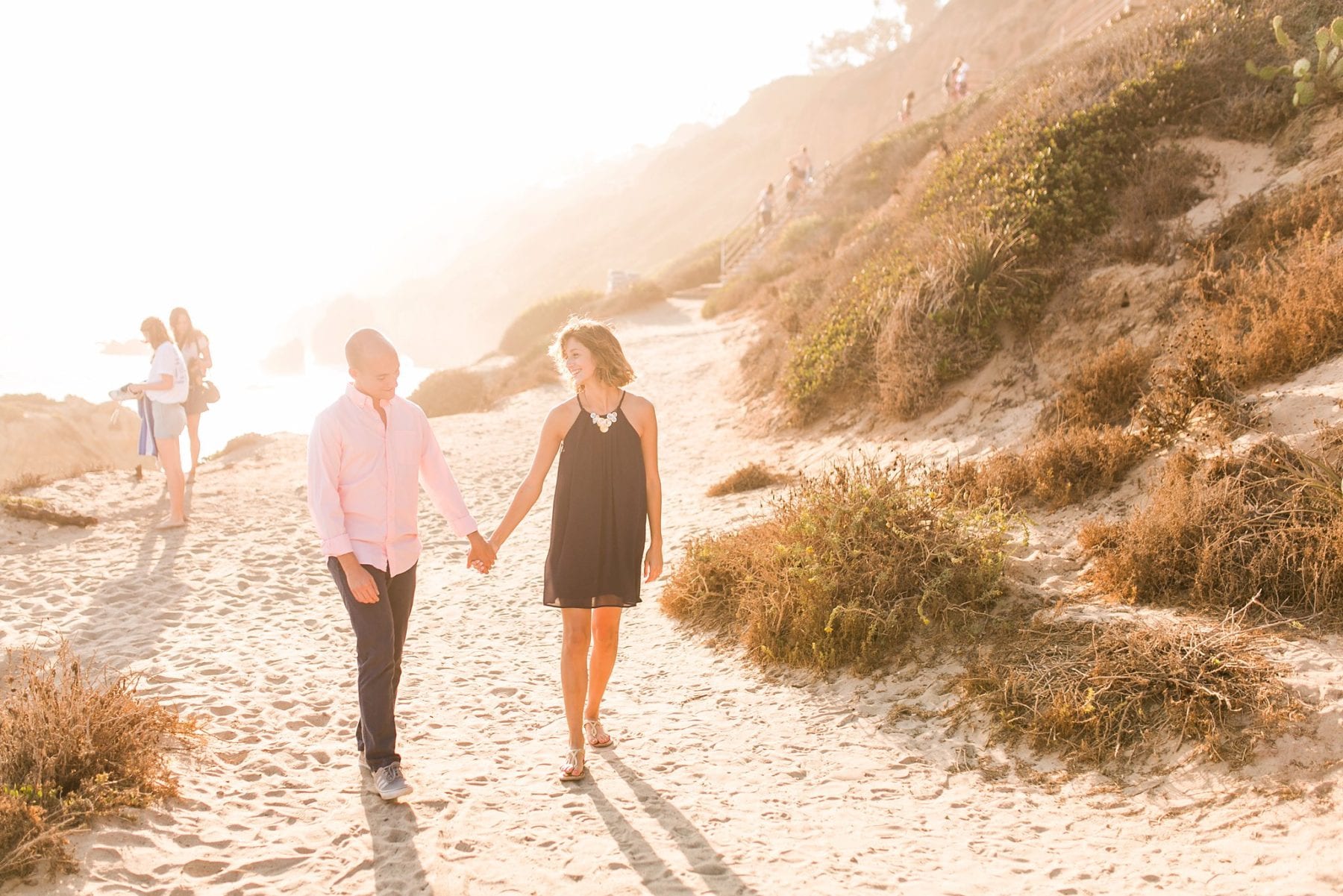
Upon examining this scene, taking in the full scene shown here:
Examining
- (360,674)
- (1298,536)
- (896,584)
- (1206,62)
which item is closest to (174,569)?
(360,674)

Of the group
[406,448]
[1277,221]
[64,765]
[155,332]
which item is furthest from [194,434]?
[1277,221]

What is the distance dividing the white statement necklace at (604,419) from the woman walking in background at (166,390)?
6557mm

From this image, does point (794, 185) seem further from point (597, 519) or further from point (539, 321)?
point (597, 519)

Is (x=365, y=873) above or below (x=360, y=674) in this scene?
below

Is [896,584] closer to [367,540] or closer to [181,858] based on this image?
[367,540]

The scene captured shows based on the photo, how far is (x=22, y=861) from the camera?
3195 millimetres

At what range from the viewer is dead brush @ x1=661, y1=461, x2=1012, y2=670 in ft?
17.7

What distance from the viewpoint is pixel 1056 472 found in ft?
21.7

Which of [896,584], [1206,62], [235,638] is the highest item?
[1206,62]

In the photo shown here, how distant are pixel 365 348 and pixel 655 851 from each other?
253 cm

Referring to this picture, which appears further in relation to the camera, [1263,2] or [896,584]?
[1263,2]

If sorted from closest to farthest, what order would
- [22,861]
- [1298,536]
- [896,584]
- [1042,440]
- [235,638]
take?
[22,861]
[1298,536]
[896,584]
[235,638]
[1042,440]

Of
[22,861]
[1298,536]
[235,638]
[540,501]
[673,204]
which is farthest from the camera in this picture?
[673,204]

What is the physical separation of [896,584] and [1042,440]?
2586 millimetres
